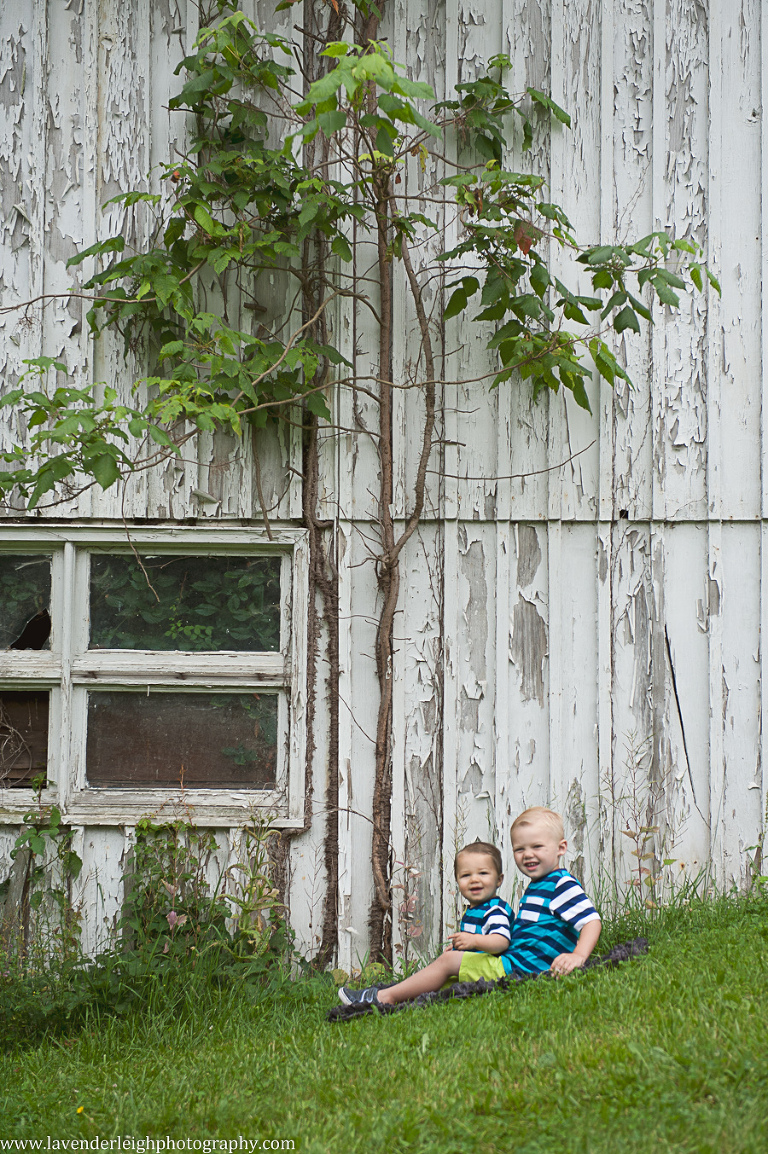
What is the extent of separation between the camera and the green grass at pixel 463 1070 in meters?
1.93

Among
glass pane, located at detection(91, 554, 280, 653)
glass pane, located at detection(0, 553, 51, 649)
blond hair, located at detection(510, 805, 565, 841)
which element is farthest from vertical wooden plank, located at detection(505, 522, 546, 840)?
glass pane, located at detection(0, 553, 51, 649)

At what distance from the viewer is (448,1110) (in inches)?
81.7

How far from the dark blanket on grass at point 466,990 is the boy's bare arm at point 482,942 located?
10 centimetres

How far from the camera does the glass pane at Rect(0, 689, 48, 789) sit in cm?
419

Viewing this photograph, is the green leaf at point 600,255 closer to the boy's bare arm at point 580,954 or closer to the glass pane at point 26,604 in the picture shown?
the boy's bare arm at point 580,954

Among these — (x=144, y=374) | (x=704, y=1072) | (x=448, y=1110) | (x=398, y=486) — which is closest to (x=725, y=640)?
(x=398, y=486)

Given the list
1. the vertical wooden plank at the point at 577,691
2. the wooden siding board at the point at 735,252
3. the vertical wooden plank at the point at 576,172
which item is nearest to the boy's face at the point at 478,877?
the vertical wooden plank at the point at 577,691

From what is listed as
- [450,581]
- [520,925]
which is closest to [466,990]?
[520,925]

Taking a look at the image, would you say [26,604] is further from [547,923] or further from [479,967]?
[547,923]

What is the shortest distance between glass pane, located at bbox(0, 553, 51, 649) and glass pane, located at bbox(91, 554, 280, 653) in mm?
257

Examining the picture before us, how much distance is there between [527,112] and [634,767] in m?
3.41

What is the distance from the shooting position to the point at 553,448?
4219mm

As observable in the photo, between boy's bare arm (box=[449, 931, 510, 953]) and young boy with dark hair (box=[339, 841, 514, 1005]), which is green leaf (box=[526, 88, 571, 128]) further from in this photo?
boy's bare arm (box=[449, 931, 510, 953])

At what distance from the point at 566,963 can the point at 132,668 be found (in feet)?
8.07
